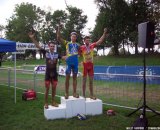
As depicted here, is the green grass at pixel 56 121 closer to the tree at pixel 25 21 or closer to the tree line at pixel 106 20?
the tree line at pixel 106 20

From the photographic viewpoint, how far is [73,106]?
878 centimetres

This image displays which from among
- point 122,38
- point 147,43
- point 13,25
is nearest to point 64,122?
point 147,43

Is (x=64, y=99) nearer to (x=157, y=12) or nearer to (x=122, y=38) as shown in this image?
(x=157, y=12)

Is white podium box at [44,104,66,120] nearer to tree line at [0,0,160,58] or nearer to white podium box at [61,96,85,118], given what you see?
white podium box at [61,96,85,118]

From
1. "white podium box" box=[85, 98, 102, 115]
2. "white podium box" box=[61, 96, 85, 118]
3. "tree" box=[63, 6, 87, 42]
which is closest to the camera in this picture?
"white podium box" box=[61, 96, 85, 118]

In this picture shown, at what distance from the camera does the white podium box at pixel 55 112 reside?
8.47m

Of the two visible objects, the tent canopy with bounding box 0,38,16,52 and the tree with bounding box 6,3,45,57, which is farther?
the tree with bounding box 6,3,45,57

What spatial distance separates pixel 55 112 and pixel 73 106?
1.89 feet

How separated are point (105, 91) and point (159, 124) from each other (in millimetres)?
3770

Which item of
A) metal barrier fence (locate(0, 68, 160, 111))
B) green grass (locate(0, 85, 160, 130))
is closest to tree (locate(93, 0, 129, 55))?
metal barrier fence (locate(0, 68, 160, 111))

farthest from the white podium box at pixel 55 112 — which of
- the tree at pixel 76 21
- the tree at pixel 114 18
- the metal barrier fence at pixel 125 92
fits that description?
the tree at pixel 76 21

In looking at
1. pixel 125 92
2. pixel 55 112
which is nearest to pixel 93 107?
pixel 55 112

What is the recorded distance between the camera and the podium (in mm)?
8530

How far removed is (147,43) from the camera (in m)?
8.02
